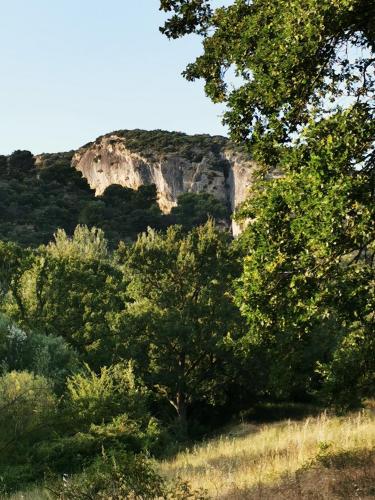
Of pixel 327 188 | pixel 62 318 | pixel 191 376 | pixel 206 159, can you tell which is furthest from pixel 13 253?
pixel 206 159

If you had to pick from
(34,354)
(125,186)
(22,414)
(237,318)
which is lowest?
(22,414)

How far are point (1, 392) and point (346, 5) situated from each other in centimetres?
1786

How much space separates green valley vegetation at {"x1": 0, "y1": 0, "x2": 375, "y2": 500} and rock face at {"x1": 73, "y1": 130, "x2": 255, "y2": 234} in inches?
2662

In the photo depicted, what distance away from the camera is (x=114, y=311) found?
35219 millimetres

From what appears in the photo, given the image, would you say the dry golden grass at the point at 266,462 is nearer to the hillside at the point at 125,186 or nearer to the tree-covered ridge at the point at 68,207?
the hillside at the point at 125,186

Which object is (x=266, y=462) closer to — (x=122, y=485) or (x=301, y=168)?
(x=122, y=485)

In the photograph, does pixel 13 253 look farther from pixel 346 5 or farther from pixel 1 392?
pixel 346 5

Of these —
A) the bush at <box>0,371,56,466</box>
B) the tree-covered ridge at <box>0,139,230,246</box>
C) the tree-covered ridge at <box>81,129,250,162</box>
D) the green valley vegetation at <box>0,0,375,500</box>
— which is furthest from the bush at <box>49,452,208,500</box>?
the tree-covered ridge at <box>81,129,250,162</box>

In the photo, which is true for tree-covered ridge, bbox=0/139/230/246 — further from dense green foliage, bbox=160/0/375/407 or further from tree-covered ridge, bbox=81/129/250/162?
dense green foliage, bbox=160/0/375/407

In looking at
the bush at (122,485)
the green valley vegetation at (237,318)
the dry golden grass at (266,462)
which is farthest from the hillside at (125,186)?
the bush at (122,485)

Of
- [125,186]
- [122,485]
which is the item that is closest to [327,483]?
[122,485]

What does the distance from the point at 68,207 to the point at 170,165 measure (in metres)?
33.8

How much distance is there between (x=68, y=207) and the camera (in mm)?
90938

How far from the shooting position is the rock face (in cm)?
11531
